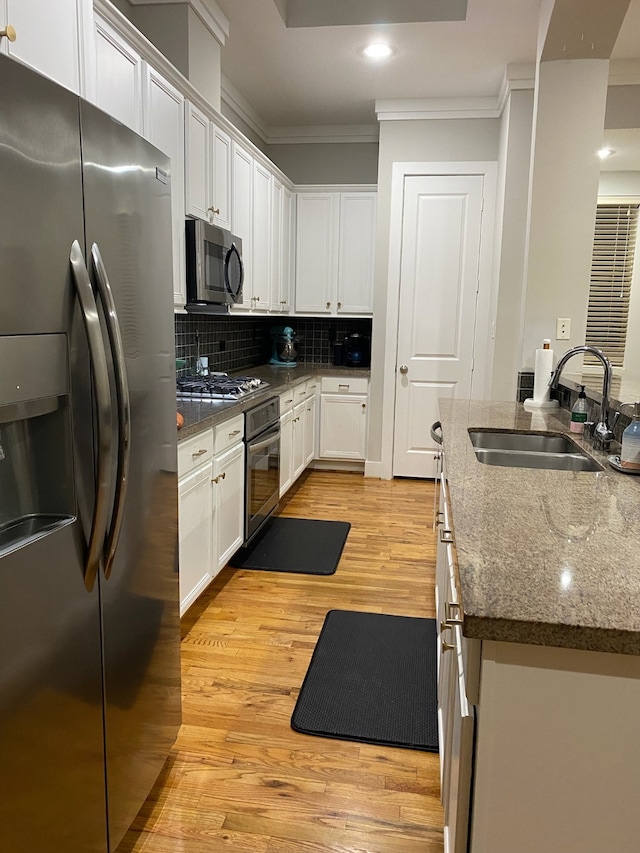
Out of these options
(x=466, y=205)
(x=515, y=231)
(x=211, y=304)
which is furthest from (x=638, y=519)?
(x=466, y=205)

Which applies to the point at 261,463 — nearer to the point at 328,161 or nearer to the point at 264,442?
the point at 264,442

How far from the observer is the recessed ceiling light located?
375 cm

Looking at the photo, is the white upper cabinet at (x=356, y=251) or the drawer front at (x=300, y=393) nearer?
the drawer front at (x=300, y=393)

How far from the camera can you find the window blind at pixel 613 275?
215 inches

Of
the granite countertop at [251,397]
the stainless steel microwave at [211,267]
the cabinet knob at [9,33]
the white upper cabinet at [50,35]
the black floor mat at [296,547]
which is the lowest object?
the black floor mat at [296,547]

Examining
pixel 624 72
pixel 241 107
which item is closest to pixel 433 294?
pixel 624 72

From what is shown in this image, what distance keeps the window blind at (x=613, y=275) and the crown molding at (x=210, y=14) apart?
11.5 feet

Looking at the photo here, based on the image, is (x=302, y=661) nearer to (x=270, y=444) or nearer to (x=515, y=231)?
(x=270, y=444)

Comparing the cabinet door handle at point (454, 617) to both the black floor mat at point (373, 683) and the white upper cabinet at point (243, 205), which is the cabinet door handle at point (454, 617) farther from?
the white upper cabinet at point (243, 205)

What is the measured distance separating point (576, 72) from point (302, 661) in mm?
2970

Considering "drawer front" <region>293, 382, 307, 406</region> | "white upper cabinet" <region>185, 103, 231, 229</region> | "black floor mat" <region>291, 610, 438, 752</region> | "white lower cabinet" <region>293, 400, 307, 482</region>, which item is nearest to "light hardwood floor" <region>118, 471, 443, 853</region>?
"black floor mat" <region>291, 610, 438, 752</region>

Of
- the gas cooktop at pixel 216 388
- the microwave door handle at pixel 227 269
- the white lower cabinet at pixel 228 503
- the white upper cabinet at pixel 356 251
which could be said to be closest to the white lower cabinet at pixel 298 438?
the gas cooktop at pixel 216 388

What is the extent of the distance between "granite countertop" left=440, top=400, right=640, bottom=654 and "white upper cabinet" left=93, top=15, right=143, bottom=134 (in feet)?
5.73

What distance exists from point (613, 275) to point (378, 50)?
3.00m
